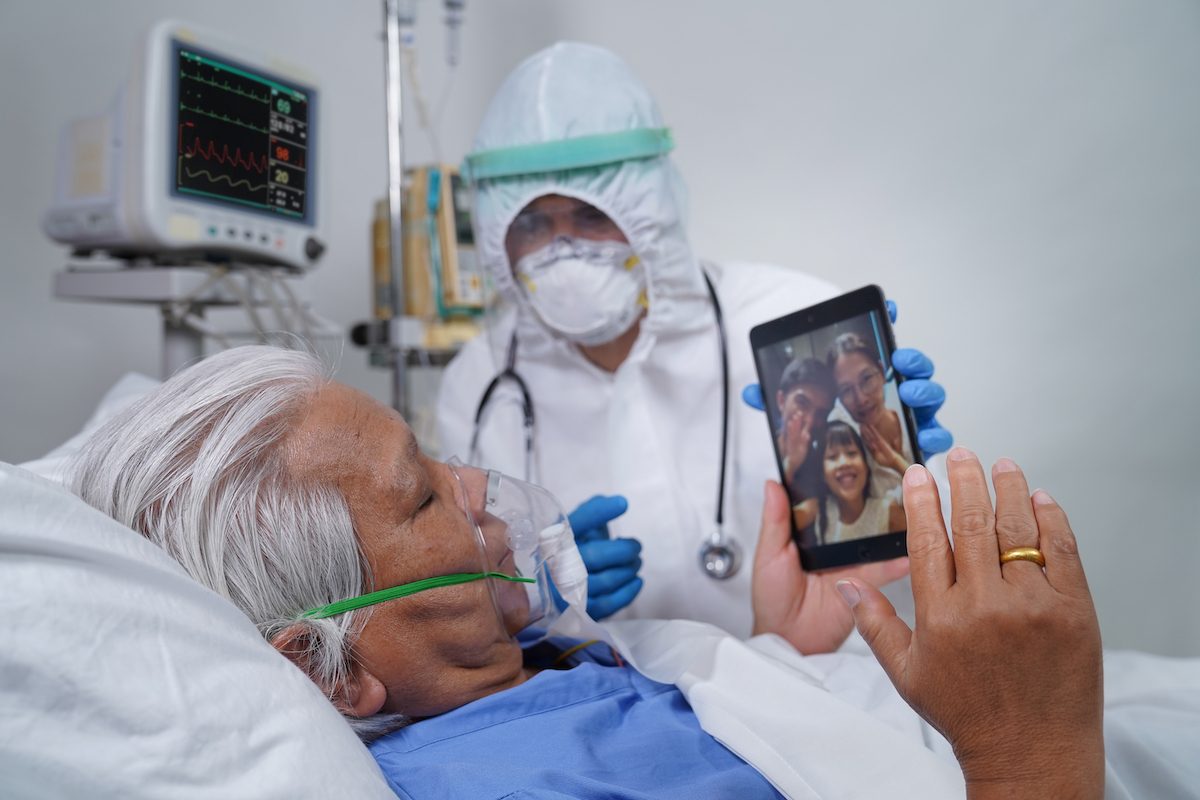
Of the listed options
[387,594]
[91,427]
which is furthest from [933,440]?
[91,427]

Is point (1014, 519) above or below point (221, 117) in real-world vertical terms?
below

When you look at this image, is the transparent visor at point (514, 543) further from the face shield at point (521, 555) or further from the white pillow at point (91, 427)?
the white pillow at point (91, 427)

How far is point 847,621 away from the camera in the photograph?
1.24 metres

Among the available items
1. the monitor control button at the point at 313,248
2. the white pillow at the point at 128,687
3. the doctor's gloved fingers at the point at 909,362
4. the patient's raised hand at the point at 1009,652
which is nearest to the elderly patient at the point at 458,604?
the patient's raised hand at the point at 1009,652

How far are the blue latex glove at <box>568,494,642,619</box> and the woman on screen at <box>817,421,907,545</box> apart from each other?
30cm

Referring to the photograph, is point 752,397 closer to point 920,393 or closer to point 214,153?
point 920,393

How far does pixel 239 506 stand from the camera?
2.61 ft

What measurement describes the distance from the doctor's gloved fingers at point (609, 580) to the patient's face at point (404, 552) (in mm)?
295

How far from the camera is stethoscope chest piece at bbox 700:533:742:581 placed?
139cm

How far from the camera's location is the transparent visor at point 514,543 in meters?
0.96

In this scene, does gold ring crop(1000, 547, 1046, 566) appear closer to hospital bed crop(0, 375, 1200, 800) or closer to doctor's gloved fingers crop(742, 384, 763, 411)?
hospital bed crop(0, 375, 1200, 800)

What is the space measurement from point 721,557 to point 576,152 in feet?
2.46

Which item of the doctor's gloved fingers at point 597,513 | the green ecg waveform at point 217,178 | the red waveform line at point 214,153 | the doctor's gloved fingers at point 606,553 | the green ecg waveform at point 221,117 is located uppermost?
the green ecg waveform at point 221,117

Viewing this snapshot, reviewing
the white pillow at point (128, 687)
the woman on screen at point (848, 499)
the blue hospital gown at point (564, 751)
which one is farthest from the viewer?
the woman on screen at point (848, 499)
